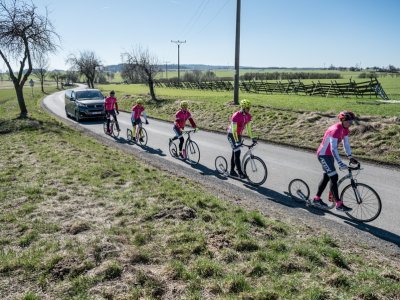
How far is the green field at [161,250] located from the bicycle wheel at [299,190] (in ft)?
4.76

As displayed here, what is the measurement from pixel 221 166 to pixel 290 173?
2104mm

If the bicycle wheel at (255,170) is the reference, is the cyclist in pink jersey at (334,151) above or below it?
above

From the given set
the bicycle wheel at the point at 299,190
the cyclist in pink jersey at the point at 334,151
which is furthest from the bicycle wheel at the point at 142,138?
the cyclist in pink jersey at the point at 334,151

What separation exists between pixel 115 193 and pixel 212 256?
11.7 ft

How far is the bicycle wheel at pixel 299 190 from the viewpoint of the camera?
Result: 26.1 ft

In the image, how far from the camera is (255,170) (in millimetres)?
9484

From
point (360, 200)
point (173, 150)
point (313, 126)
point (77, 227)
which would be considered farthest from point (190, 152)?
point (313, 126)

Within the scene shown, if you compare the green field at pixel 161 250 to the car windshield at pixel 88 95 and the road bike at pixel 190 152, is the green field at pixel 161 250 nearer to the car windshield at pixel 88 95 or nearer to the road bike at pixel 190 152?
the road bike at pixel 190 152

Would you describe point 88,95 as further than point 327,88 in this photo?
No

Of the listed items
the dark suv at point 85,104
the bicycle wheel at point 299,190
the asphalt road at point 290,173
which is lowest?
the asphalt road at point 290,173

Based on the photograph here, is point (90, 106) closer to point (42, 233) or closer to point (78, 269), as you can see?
point (42, 233)

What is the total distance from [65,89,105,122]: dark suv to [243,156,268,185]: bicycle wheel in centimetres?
1609

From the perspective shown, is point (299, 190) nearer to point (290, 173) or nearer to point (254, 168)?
point (254, 168)

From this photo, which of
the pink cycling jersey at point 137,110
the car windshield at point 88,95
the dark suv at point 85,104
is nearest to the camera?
the pink cycling jersey at point 137,110
